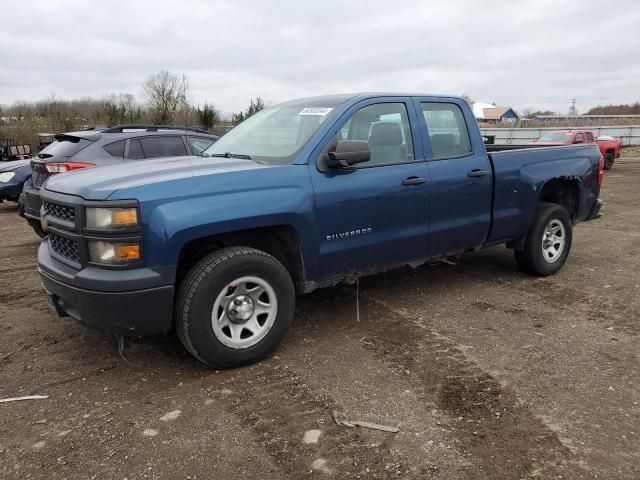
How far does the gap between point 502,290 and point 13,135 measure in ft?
76.1

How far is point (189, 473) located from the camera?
8.49ft

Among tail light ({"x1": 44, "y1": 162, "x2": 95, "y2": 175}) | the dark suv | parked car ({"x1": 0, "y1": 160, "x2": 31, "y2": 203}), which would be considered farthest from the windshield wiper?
parked car ({"x1": 0, "y1": 160, "x2": 31, "y2": 203})

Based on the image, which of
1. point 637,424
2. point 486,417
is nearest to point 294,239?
point 486,417

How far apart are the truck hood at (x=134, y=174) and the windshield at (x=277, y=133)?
0.22m

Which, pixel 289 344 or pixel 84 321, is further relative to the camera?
pixel 289 344

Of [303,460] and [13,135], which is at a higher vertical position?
[13,135]

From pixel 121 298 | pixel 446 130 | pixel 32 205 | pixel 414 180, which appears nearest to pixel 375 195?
pixel 414 180

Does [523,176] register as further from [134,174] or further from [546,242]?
[134,174]

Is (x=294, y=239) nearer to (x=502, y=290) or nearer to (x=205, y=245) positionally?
(x=205, y=245)

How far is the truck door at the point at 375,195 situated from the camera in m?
3.95

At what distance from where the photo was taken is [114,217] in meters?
3.15

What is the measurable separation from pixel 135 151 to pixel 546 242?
559 cm

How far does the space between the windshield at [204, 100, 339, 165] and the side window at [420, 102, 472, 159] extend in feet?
3.11

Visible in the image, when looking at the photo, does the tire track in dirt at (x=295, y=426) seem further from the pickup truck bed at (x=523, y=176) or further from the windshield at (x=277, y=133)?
the pickup truck bed at (x=523, y=176)
